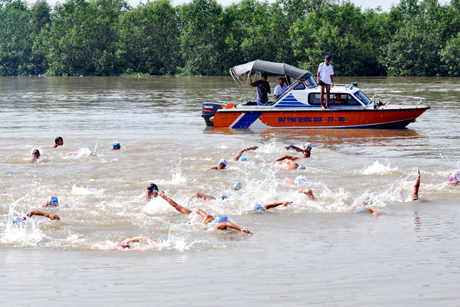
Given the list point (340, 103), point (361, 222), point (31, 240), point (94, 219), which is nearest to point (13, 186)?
point (94, 219)

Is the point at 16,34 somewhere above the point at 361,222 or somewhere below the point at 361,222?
above

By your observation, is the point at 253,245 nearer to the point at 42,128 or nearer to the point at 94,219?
the point at 94,219

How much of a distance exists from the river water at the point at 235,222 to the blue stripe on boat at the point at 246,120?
113 cm

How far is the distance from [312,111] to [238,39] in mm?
69165

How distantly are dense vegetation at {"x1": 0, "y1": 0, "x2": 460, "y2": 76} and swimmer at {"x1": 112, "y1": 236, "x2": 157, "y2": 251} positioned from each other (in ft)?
233

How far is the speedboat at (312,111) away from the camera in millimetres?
22547

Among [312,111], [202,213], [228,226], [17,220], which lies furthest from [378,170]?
[17,220]

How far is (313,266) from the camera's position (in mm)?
7949

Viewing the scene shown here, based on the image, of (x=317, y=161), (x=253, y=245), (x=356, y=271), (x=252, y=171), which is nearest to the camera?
(x=356, y=271)

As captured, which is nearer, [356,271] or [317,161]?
[356,271]

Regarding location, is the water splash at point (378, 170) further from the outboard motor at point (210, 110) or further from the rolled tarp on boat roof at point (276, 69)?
the outboard motor at point (210, 110)

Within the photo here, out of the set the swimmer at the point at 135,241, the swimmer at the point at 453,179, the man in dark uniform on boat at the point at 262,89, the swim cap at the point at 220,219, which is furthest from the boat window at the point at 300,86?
the swimmer at the point at 135,241

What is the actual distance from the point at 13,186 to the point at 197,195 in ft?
15.1

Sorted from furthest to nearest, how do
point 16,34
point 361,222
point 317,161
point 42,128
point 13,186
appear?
point 16,34 → point 42,128 → point 317,161 → point 13,186 → point 361,222
